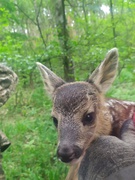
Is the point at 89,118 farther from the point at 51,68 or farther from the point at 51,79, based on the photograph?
the point at 51,68

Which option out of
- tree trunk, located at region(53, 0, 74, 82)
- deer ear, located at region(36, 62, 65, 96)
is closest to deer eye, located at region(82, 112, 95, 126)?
deer ear, located at region(36, 62, 65, 96)

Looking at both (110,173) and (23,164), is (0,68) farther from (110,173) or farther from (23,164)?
(110,173)

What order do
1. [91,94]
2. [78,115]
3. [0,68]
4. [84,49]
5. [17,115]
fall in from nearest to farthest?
[78,115] < [91,94] < [0,68] < [84,49] < [17,115]

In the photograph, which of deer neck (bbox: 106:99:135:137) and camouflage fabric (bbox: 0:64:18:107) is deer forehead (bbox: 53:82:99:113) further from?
camouflage fabric (bbox: 0:64:18:107)

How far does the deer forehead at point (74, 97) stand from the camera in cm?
284

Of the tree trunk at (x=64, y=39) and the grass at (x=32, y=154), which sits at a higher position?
the tree trunk at (x=64, y=39)

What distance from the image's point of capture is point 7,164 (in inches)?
253

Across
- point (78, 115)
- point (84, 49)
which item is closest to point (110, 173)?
point (78, 115)

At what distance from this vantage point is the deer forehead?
9.31ft

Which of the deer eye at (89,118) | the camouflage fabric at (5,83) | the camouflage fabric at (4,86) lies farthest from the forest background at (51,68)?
the deer eye at (89,118)

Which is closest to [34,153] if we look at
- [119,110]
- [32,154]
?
[32,154]

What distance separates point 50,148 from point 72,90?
3.88 m

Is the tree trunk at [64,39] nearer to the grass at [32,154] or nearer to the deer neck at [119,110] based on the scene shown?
the grass at [32,154]

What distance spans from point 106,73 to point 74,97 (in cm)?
49
